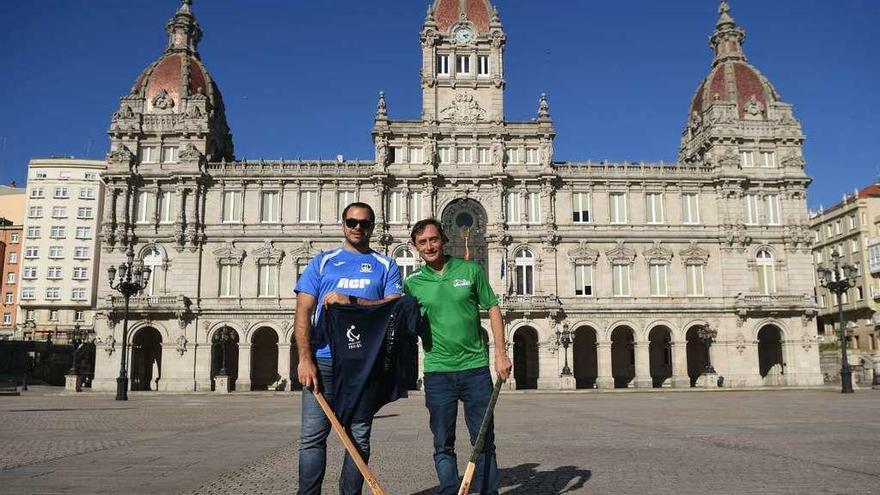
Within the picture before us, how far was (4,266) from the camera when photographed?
283 ft

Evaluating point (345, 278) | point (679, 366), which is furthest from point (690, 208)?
point (345, 278)

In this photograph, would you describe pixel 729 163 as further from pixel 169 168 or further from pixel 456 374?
A: pixel 456 374

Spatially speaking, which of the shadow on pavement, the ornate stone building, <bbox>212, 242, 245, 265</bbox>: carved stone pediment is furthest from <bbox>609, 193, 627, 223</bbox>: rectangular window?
the shadow on pavement

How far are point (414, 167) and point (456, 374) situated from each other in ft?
142

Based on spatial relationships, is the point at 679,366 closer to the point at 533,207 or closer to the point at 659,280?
the point at 659,280

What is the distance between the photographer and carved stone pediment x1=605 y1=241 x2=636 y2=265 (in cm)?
4925

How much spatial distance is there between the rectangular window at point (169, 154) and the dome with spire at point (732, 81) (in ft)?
125

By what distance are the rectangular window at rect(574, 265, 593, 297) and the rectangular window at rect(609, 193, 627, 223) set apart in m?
4.13

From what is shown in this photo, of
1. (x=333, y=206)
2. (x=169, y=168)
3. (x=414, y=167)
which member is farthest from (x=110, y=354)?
(x=414, y=167)

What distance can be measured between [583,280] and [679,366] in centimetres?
823

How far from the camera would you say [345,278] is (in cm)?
661

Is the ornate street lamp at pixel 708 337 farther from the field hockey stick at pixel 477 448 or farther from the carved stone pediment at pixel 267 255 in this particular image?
the field hockey stick at pixel 477 448

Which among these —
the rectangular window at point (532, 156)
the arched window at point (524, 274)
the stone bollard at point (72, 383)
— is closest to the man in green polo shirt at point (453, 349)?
the stone bollard at point (72, 383)

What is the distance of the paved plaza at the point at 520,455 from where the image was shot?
27.6 feet
